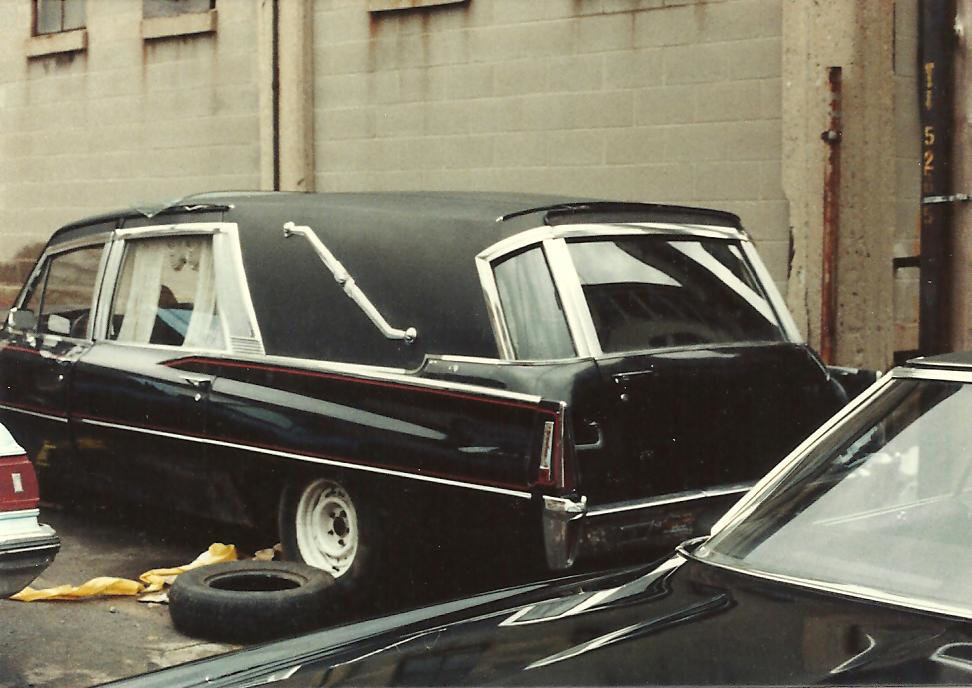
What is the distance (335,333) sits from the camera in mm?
6160

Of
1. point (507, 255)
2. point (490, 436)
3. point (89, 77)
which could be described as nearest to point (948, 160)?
point (507, 255)

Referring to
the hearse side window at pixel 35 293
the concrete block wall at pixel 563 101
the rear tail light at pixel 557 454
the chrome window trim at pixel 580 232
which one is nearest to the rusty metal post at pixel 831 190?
the concrete block wall at pixel 563 101

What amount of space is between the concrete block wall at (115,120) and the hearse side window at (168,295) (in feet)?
17.7

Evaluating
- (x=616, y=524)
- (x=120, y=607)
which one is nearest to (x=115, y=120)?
(x=120, y=607)

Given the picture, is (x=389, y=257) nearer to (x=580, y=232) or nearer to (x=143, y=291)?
(x=580, y=232)

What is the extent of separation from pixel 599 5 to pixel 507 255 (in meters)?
5.18

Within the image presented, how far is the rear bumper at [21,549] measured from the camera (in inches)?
193

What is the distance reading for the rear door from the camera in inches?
289

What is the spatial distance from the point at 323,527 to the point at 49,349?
2091mm

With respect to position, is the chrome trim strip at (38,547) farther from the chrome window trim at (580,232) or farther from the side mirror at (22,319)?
the side mirror at (22,319)

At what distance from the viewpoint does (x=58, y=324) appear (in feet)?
24.8

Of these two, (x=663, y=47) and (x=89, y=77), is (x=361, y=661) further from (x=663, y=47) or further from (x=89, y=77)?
(x=89, y=77)

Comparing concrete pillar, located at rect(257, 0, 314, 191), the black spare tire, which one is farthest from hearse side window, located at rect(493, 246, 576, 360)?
concrete pillar, located at rect(257, 0, 314, 191)

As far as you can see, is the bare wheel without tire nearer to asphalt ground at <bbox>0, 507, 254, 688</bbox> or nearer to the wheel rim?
the wheel rim
